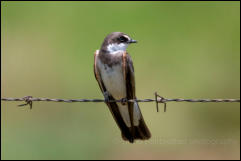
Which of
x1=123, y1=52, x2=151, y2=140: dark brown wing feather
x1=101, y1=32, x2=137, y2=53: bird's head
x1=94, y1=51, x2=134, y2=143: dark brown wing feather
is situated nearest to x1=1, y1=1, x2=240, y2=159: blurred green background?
x1=94, y1=51, x2=134, y2=143: dark brown wing feather

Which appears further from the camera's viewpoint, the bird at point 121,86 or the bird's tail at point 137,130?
the bird's tail at point 137,130

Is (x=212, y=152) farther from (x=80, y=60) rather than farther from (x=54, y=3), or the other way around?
(x=54, y=3)

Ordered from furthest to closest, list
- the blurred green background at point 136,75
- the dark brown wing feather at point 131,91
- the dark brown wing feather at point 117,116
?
the blurred green background at point 136,75 < the dark brown wing feather at point 117,116 < the dark brown wing feather at point 131,91

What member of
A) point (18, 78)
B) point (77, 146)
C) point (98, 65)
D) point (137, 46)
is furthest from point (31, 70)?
point (98, 65)

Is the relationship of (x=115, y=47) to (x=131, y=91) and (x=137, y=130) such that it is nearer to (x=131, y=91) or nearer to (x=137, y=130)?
(x=131, y=91)

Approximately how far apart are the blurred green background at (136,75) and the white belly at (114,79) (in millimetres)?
2480

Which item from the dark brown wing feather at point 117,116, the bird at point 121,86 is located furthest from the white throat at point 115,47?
the dark brown wing feather at point 117,116

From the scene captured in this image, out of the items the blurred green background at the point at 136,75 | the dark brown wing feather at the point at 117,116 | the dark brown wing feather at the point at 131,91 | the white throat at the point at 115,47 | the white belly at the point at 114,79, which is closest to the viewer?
the dark brown wing feather at the point at 131,91

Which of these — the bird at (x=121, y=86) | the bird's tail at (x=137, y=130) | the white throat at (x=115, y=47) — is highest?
the white throat at (x=115, y=47)

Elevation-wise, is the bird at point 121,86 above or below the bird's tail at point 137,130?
above

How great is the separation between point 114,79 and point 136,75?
443 cm

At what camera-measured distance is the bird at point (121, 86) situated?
8.55 m

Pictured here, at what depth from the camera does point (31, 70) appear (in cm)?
1386

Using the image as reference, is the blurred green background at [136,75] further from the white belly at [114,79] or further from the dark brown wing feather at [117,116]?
the white belly at [114,79]
